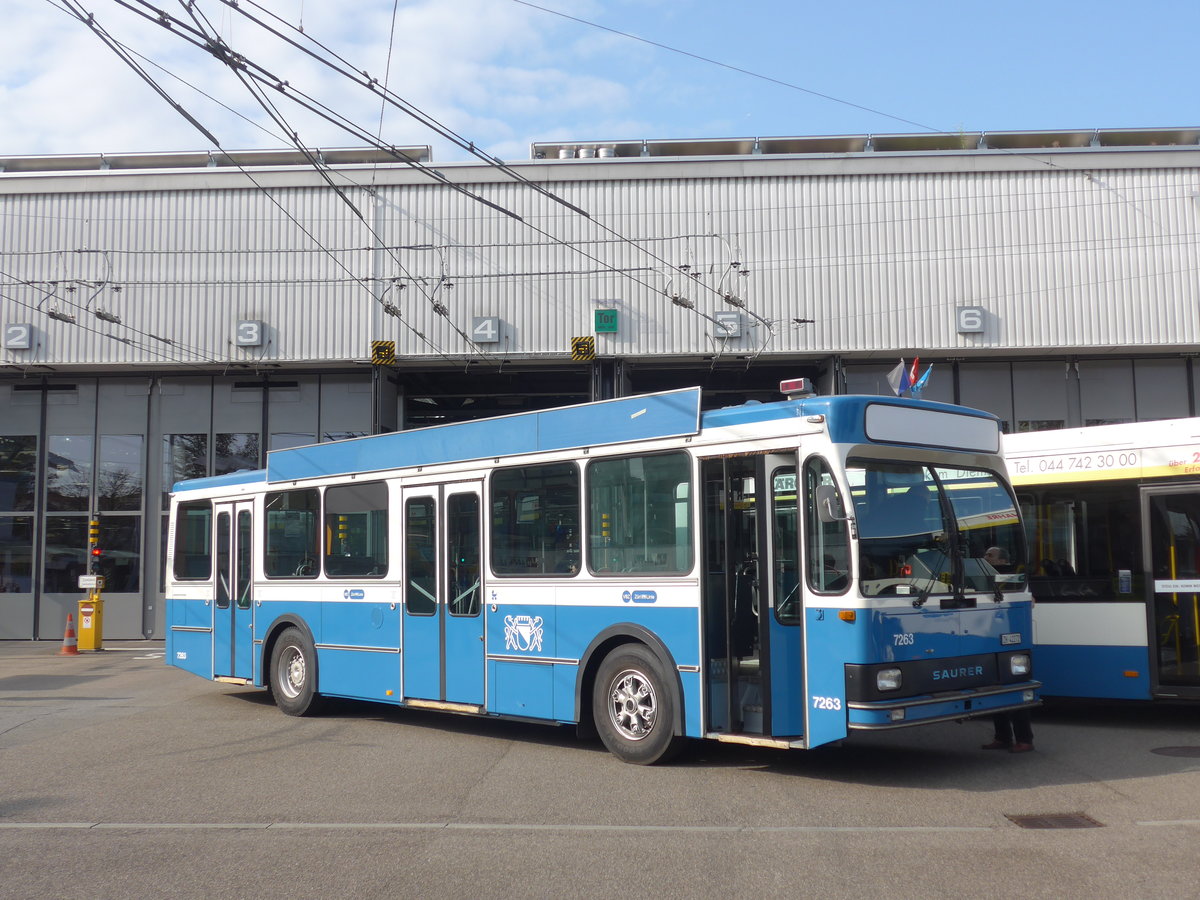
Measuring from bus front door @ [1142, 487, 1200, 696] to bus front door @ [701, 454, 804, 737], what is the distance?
15.1ft

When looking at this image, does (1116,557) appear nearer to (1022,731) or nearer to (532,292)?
(1022,731)

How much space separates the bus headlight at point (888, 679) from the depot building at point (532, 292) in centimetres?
1492

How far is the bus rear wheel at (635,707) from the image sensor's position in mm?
8594

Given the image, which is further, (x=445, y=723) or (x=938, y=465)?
(x=445, y=723)

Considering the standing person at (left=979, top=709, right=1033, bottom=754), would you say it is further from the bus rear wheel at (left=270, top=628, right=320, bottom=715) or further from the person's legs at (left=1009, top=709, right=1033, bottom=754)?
the bus rear wheel at (left=270, top=628, right=320, bottom=715)

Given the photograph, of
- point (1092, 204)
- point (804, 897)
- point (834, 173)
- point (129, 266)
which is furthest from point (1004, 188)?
point (804, 897)

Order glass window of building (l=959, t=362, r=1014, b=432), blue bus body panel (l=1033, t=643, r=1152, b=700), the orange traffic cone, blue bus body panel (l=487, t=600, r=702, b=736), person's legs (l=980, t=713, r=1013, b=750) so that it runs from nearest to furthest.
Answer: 1. blue bus body panel (l=487, t=600, r=702, b=736)
2. person's legs (l=980, t=713, r=1013, b=750)
3. blue bus body panel (l=1033, t=643, r=1152, b=700)
4. the orange traffic cone
5. glass window of building (l=959, t=362, r=1014, b=432)

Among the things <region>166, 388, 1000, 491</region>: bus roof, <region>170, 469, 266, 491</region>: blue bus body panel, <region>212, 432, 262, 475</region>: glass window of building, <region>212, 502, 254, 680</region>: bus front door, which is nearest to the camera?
<region>166, 388, 1000, 491</region>: bus roof

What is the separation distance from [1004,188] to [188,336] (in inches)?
703

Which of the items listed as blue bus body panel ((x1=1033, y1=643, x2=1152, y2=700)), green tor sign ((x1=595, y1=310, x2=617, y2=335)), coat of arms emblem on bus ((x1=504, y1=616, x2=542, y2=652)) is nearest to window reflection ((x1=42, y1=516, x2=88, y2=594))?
green tor sign ((x1=595, y1=310, x2=617, y2=335))

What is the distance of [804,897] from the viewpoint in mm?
5195

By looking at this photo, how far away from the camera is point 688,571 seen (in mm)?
8523

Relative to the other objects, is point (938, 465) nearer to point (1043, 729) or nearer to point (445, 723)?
point (1043, 729)

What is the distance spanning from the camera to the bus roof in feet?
26.2
